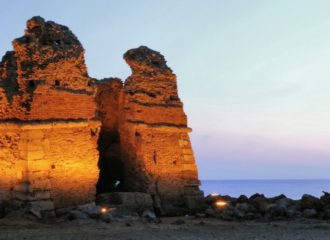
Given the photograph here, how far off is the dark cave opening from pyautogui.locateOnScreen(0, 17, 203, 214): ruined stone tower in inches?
2.4

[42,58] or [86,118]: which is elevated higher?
[42,58]

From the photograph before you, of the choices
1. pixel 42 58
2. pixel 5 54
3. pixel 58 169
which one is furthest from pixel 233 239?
pixel 5 54

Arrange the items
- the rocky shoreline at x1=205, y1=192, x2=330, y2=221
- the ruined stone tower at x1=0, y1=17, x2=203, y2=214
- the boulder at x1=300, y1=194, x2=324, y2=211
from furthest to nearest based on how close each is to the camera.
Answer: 1. the boulder at x1=300, y1=194, x2=324, y2=211
2. the rocky shoreline at x1=205, y1=192, x2=330, y2=221
3. the ruined stone tower at x1=0, y1=17, x2=203, y2=214

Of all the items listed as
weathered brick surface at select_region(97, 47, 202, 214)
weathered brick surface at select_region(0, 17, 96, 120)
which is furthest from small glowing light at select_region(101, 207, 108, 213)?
weathered brick surface at select_region(0, 17, 96, 120)

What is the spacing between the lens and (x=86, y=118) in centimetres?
1502

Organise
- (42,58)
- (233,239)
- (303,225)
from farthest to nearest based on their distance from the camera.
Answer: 1. (42,58)
2. (303,225)
3. (233,239)

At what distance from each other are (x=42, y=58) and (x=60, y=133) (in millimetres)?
2172

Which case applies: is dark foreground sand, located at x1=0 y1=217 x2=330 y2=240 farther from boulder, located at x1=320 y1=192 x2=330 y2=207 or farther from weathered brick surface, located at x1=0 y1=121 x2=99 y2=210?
boulder, located at x1=320 y1=192 x2=330 y2=207

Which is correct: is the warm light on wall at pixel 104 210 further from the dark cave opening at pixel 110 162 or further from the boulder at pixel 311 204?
the boulder at pixel 311 204

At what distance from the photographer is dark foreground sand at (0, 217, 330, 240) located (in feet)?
37.0

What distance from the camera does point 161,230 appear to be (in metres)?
12.5

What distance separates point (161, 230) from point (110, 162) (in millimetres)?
6571

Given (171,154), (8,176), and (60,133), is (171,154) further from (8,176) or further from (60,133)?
(8,176)

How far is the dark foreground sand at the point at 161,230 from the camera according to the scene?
11.3 meters
